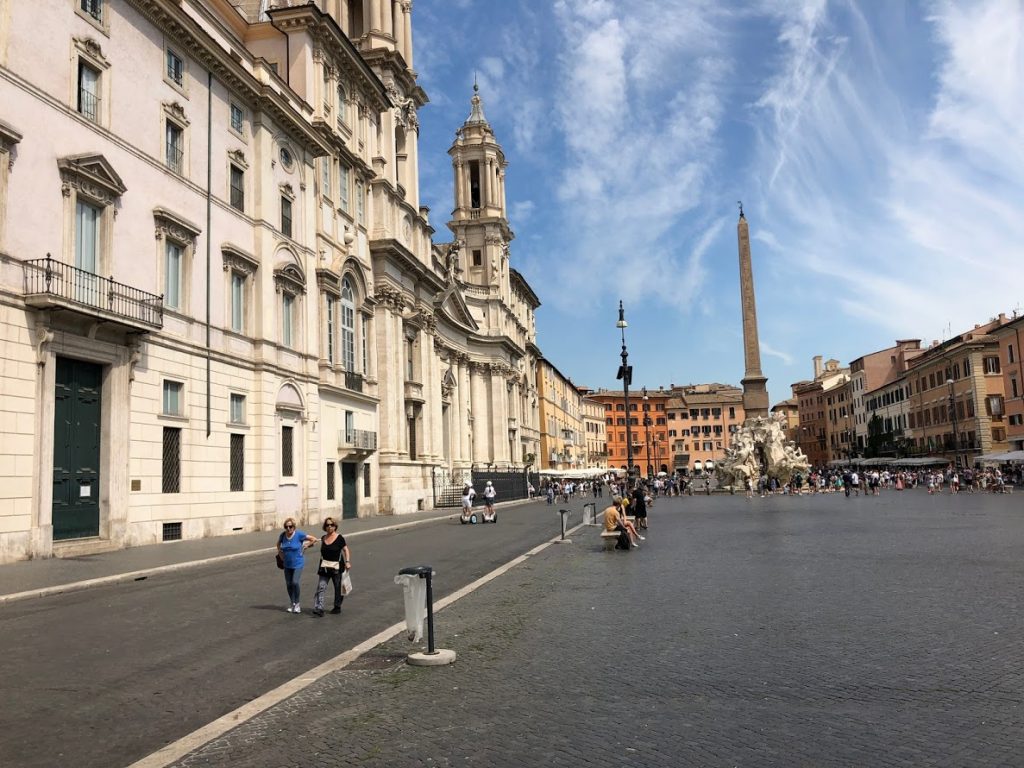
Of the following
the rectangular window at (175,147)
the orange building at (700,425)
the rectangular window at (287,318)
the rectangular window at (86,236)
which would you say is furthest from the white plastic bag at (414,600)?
the orange building at (700,425)

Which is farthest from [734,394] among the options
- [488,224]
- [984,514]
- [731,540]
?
[731,540]

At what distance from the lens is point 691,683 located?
6.57 meters

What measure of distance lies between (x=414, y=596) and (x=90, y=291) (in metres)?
14.6

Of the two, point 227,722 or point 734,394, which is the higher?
point 734,394

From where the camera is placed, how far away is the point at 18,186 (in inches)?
677

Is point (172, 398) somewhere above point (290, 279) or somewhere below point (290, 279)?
below

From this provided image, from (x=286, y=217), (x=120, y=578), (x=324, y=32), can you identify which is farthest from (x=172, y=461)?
(x=324, y=32)

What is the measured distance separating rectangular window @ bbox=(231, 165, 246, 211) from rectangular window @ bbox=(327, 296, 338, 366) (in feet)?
22.0

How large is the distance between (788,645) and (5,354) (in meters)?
15.5

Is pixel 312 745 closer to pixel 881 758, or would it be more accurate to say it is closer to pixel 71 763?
pixel 71 763

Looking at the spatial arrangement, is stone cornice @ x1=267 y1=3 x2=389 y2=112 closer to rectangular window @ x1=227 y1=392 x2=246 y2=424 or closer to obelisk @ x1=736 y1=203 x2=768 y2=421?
rectangular window @ x1=227 y1=392 x2=246 y2=424

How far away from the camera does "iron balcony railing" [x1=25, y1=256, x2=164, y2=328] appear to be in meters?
17.4

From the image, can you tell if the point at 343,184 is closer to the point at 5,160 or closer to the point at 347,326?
the point at 347,326

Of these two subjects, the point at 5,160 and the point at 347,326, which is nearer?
the point at 5,160
